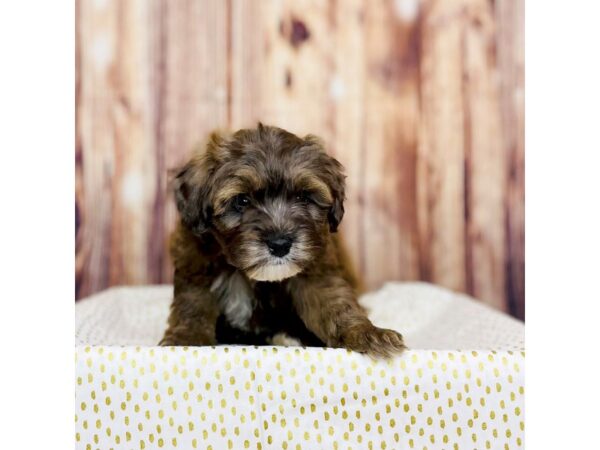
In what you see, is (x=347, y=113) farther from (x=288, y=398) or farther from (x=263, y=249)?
(x=288, y=398)

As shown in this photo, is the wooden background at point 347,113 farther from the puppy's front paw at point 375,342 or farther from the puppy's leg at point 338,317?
the puppy's front paw at point 375,342

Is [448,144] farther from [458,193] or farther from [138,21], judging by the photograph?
[138,21]

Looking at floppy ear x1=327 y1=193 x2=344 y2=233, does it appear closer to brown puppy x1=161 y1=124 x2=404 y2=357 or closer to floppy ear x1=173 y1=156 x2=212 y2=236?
brown puppy x1=161 y1=124 x2=404 y2=357

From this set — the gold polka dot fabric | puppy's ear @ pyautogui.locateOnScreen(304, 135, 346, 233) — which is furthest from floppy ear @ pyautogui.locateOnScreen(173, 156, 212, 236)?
the gold polka dot fabric

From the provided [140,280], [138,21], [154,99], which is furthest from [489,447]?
[138,21]

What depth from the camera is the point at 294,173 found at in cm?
214

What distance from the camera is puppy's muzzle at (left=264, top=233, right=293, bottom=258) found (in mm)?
2039

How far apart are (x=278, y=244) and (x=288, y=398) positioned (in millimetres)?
516

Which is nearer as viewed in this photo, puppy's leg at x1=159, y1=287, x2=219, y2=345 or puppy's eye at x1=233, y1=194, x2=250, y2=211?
puppy's eye at x1=233, y1=194, x2=250, y2=211

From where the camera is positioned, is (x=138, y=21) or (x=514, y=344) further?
(x=138, y=21)

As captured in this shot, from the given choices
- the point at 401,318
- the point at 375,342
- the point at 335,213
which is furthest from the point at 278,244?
the point at 401,318

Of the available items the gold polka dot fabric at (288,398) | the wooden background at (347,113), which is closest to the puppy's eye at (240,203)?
the gold polka dot fabric at (288,398)

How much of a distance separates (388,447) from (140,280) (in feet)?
7.29

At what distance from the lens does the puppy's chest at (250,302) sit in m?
2.40
